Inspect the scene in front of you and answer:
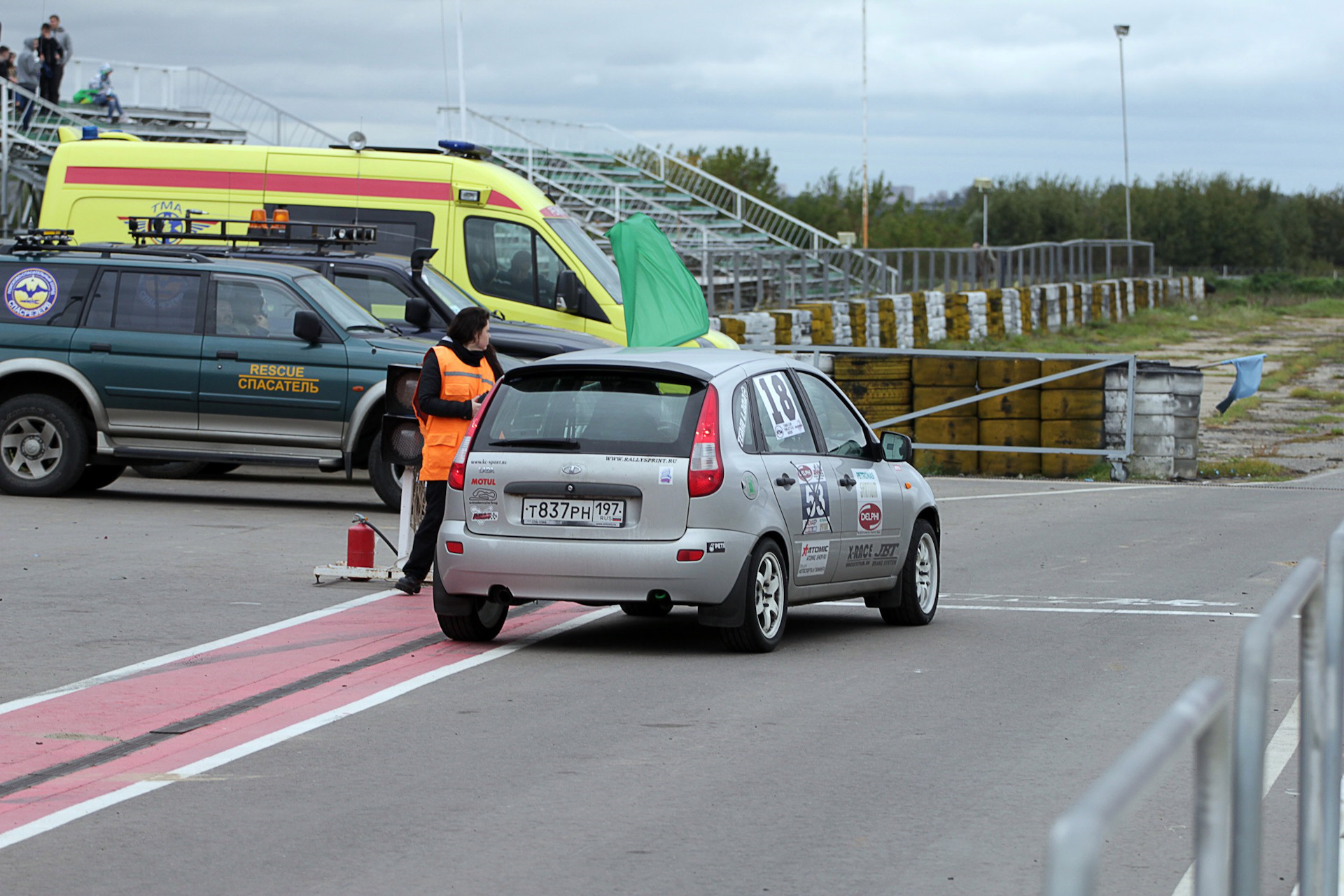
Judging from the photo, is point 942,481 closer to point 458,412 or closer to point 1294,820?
point 458,412

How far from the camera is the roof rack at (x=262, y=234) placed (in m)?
18.7

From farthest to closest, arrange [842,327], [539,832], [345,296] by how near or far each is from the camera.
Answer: [842,327]
[345,296]
[539,832]

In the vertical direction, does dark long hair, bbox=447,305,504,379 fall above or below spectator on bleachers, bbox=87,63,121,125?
below

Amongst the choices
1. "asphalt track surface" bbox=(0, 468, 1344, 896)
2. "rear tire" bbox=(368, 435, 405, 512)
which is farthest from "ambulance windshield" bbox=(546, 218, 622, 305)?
"asphalt track surface" bbox=(0, 468, 1344, 896)

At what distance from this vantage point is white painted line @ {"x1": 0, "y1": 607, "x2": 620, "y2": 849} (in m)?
6.07

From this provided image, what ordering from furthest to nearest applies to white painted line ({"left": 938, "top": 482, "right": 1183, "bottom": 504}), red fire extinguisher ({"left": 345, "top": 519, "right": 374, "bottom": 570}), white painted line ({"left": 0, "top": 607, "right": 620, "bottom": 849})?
white painted line ({"left": 938, "top": 482, "right": 1183, "bottom": 504})
red fire extinguisher ({"left": 345, "top": 519, "right": 374, "bottom": 570})
white painted line ({"left": 0, "top": 607, "right": 620, "bottom": 849})

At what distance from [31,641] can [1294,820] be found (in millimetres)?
6419

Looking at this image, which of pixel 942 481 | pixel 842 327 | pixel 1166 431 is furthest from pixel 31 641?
pixel 842 327

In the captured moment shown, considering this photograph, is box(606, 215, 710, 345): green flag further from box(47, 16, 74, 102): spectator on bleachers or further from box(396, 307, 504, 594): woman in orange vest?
box(47, 16, 74, 102): spectator on bleachers

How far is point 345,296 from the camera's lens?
55.5 ft

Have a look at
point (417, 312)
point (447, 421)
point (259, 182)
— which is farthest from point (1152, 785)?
point (259, 182)

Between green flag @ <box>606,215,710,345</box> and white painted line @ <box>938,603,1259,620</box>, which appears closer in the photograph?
white painted line @ <box>938,603,1259,620</box>

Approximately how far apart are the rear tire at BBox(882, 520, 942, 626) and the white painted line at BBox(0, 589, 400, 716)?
321cm

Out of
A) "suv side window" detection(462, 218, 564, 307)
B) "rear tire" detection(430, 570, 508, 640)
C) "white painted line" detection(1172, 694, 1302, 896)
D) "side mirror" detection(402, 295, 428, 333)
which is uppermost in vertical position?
"suv side window" detection(462, 218, 564, 307)
